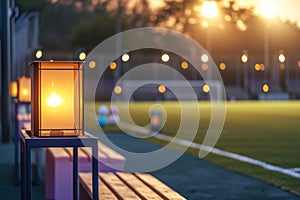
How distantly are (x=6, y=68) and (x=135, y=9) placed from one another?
169ft

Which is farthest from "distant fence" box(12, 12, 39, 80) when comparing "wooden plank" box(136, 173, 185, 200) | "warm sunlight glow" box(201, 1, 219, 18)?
"wooden plank" box(136, 173, 185, 200)

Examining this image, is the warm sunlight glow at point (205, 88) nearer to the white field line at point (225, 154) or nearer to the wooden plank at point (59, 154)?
the white field line at point (225, 154)

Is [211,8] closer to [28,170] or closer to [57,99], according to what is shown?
[57,99]

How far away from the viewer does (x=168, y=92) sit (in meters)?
67.7

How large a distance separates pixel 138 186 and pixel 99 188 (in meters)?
0.35

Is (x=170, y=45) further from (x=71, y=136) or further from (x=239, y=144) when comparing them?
(x=71, y=136)

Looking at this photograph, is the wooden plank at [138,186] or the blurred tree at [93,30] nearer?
the wooden plank at [138,186]

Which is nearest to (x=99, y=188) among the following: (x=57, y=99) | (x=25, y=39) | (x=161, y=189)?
(x=161, y=189)

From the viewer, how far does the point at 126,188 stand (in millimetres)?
7559

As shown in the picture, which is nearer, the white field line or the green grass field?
the green grass field

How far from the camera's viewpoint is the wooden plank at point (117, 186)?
7.11 m

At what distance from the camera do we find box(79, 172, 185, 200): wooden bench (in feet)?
23.1

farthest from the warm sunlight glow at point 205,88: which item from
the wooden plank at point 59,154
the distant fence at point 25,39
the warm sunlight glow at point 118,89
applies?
the wooden plank at point 59,154

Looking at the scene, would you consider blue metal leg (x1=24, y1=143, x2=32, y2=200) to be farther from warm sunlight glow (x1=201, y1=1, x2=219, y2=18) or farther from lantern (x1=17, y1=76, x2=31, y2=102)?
lantern (x1=17, y1=76, x2=31, y2=102)
